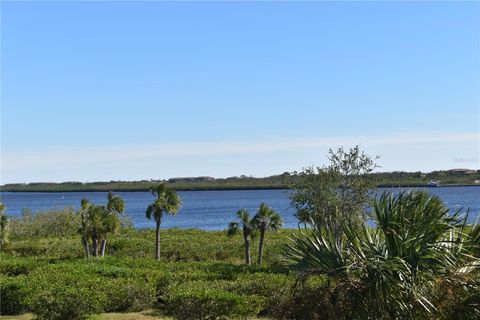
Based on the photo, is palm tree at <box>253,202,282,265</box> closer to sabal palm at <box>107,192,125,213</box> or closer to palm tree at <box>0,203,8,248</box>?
sabal palm at <box>107,192,125,213</box>

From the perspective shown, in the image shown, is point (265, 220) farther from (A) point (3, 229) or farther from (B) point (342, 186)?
(A) point (3, 229)

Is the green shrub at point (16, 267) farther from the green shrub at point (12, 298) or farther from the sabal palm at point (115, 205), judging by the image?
the sabal palm at point (115, 205)

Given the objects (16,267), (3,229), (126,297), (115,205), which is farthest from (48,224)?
(126,297)

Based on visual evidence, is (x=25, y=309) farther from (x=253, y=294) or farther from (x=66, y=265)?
(x=253, y=294)

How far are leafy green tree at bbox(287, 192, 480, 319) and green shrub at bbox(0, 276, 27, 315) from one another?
13.2m

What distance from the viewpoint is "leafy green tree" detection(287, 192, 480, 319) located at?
10.6 m

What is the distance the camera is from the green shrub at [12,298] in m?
21.9

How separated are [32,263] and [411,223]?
22.7 m

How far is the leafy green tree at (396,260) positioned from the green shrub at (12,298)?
13247 millimetres

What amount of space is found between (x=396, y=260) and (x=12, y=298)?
15.5 m

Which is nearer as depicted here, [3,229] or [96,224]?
[96,224]

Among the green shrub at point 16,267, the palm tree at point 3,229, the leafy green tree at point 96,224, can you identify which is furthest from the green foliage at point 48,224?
the green shrub at point 16,267

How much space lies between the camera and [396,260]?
1076cm

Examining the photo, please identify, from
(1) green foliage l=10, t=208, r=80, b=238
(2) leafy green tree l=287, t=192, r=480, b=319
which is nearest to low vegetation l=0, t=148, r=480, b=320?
(2) leafy green tree l=287, t=192, r=480, b=319
